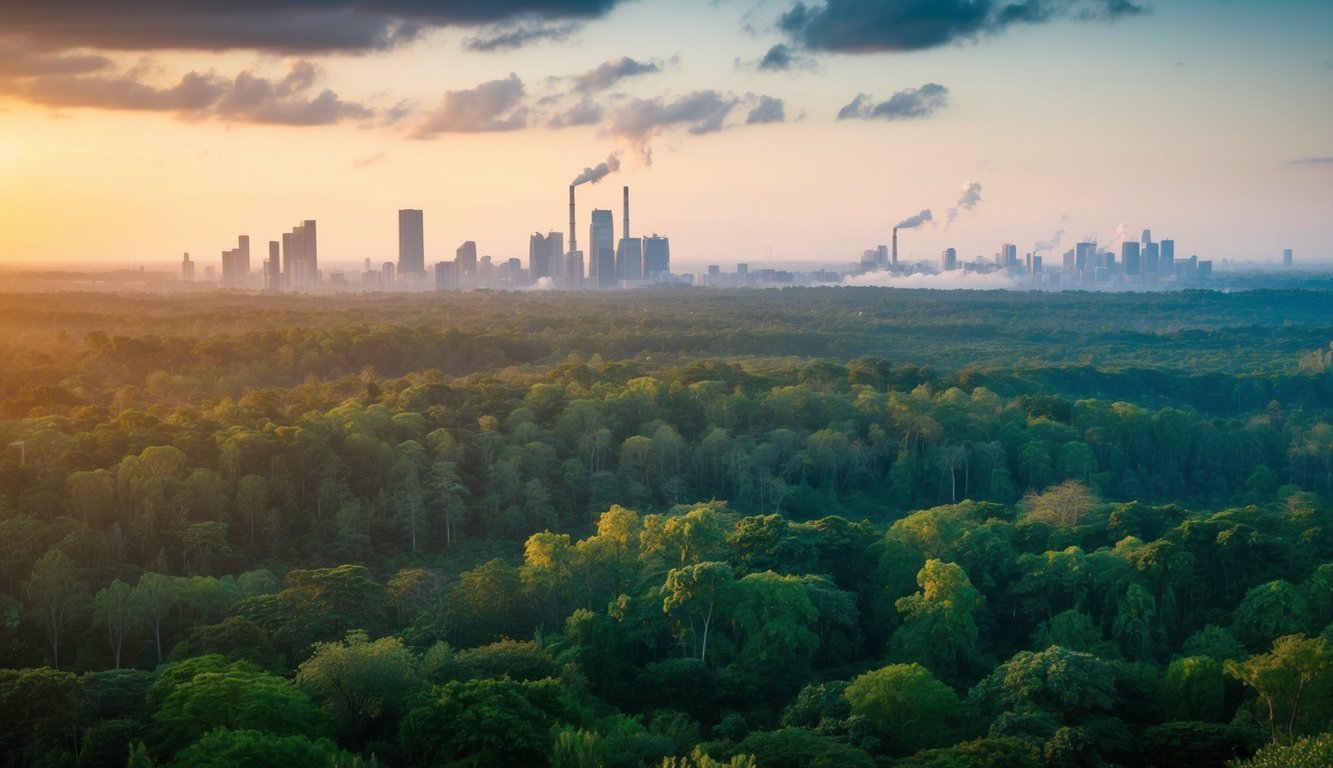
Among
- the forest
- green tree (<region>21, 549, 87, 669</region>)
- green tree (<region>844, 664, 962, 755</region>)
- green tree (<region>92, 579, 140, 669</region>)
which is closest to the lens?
the forest

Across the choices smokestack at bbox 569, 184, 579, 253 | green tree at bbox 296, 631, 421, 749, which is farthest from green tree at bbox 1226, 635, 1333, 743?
smokestack at bbox 569, 184, 579, 253

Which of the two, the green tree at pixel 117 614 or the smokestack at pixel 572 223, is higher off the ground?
the smokestack at pixel 572 223

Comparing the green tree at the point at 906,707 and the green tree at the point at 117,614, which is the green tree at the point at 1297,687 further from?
the green tree at the point at 117,614

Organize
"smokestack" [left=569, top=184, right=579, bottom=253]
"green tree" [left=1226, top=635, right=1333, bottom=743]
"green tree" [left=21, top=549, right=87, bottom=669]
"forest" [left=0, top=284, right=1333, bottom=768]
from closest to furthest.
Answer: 1. "forest" [left=0, top=284, right=1333, bottom=768]
2. "green tree" [left=1226, top=635, right=1333, bottom=743]
3. "green tree" [left=21, top=549, right=87, bottom=669]
4. "smokestack" [left=569, top=184, right=579, bottom=253]

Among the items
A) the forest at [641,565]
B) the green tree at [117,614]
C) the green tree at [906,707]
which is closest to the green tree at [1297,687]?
the forest at [641,565]

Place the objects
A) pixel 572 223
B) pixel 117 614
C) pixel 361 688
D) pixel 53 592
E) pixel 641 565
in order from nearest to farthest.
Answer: pixel 361 688
pixel 117 614
pixel 53 592
pixel 641 565
pixel 572 223

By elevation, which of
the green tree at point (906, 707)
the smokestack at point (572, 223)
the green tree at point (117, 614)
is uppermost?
the smokestack at point (572, 223)

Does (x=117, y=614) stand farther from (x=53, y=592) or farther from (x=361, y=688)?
(x=361, y=688)

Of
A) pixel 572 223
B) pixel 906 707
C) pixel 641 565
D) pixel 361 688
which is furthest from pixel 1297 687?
pixel 572 223

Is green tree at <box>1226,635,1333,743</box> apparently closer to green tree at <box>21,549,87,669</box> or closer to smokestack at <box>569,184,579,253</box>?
green tree at <box>21,549,87,669</box>

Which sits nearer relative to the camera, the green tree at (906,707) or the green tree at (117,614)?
the green tree at (906,707)
